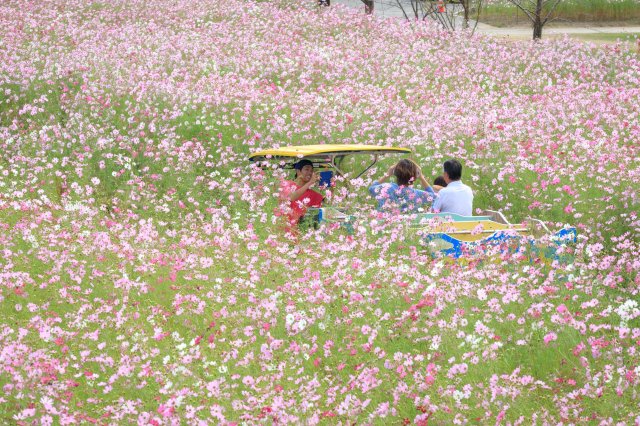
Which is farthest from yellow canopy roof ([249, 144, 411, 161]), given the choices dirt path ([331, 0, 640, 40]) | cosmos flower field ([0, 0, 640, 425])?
dirt path ([331, 0, 640, 40])

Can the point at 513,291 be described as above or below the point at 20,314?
above

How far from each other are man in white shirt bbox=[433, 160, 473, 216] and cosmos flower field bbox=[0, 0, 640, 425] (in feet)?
1.94

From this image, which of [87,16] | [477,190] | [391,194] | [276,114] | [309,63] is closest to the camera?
[391,194]

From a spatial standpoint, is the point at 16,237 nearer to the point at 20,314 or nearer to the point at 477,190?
the point at 20,314

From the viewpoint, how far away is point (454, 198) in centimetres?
1142

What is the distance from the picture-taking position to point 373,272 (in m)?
8.79

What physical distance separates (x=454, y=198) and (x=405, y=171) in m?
0.79

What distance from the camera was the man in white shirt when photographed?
37.5 ft

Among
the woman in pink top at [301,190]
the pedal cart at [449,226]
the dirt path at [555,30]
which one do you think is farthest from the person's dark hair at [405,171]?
the dirt path at [555,30]

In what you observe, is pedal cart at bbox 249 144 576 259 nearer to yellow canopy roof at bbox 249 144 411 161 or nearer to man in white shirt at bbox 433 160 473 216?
yellow canopy roof at bbox 249 144 411 161

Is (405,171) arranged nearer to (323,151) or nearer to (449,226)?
(323,151)

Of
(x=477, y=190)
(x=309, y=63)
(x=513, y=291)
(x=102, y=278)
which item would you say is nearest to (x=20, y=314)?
(x=102, y=278)

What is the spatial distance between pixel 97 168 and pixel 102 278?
5.42m

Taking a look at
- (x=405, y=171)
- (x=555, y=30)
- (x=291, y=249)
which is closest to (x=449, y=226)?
(x=291, y=249)
